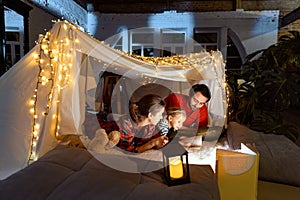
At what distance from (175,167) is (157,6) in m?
5.11

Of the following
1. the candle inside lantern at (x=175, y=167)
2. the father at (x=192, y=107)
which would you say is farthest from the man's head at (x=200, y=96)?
the candle inside lantern at (x=175, y=167)

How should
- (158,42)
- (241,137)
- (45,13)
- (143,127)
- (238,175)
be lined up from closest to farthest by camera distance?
(238,175) → (143,127) → (241,137) → (45,13) → (158,42)

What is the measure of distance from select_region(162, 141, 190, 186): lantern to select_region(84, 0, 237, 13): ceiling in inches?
195

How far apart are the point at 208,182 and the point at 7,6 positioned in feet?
9.46

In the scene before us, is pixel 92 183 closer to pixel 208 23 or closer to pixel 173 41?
pixel 173 41

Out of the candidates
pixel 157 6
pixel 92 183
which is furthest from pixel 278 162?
pixel 157 6

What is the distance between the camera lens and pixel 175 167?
113cm

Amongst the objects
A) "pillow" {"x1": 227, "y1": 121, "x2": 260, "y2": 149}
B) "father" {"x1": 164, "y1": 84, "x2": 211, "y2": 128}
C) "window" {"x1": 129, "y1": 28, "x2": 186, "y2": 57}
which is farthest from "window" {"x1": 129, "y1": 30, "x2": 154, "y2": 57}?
"pillow" {"x1": 227, "y1": 121, "x2": 260, "y2": 149}

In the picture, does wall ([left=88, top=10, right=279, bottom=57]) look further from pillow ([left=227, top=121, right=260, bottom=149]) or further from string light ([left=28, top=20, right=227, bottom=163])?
string light ([left=28, top=20, right=227, bottom=163])

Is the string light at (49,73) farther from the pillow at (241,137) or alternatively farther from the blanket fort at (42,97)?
the pillow at (241,137)

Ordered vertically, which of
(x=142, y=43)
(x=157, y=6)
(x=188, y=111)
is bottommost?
(x=188, y=111)

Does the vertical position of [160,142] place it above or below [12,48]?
below

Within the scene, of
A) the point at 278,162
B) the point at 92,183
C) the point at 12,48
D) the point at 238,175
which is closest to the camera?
the point at 92,183

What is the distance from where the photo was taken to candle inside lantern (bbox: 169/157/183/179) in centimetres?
112
